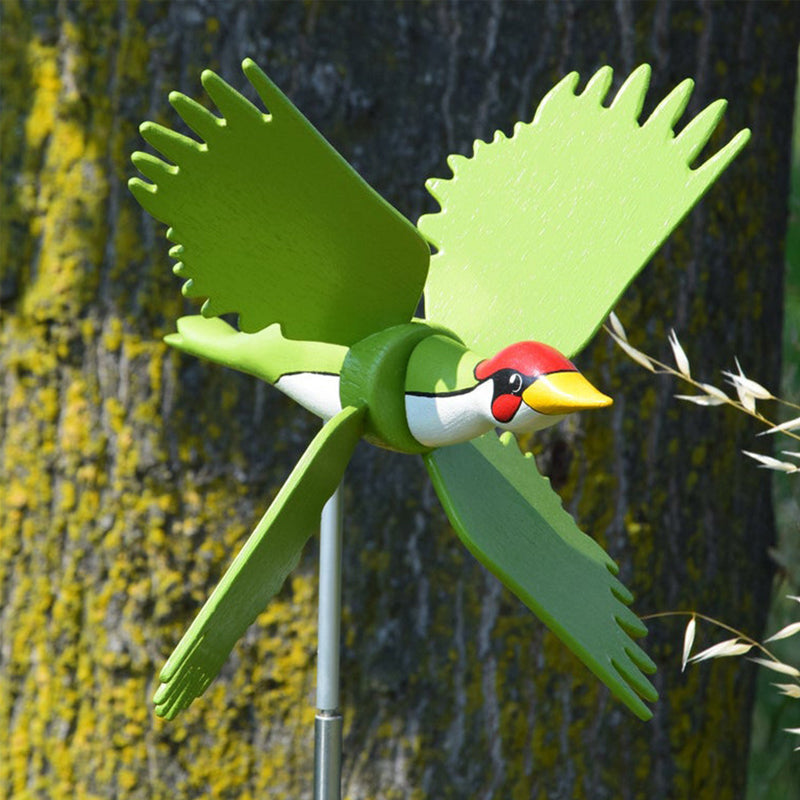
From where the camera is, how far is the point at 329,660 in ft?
2.41

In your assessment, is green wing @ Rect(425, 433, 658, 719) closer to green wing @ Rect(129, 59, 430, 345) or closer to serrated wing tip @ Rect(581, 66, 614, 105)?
green wing @ Rect(129, 59, 430, 345)

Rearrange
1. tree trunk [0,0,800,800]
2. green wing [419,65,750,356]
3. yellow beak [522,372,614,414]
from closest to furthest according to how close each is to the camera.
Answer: yellow beak [522,372,614,414]
green wing [419,65,750,356]
tree trunk [0,0,800,800]

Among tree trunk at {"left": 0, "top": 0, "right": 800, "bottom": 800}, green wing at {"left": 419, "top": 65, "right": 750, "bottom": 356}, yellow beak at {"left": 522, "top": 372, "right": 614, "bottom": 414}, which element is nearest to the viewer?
yellow beak at {"left": 522, "top": 372, "right": 614, "bottom": 414}

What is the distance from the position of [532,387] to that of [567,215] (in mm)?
175

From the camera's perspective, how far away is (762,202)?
1300 millimetres

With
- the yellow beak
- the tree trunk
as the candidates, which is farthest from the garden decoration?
the tree trunk

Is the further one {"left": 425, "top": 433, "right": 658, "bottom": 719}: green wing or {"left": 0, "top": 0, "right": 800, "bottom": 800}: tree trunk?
{"left": 0, "top": 0, "right": 800, "bottom": 800}: tree trunk

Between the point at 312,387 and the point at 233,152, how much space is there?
0.17 meters

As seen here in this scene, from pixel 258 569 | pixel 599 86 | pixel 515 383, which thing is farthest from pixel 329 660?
pixel 599 86

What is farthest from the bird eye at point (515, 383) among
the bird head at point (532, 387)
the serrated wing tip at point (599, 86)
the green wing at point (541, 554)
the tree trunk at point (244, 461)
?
the tree trunk at point (244, 461)

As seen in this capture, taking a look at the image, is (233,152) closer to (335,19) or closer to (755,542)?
(335,19)

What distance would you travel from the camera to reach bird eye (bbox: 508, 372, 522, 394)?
57 cm

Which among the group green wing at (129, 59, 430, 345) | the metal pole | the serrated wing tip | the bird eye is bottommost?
the metal pole

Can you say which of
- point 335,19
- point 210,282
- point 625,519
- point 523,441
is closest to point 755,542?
point 625,519
